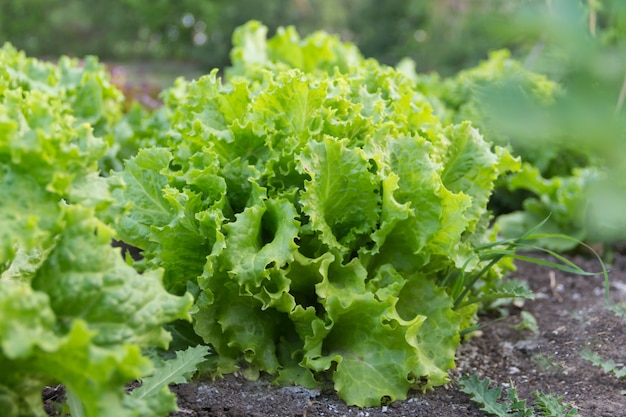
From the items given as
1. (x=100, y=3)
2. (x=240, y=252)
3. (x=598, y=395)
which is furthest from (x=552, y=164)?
(x=100, y=3)

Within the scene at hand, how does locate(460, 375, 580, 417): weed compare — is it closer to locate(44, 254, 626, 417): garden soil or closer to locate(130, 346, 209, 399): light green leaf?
locate(44, 254, 626, 417): garden soil

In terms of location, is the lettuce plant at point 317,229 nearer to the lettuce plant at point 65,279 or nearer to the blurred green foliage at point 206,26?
the lettuce plant at point 65,279

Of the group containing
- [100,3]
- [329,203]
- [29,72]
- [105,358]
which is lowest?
[105,358]

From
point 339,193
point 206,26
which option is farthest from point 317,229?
point 206,26

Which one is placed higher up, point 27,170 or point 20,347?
point 27,170

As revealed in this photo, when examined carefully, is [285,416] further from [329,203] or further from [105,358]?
[105,358]

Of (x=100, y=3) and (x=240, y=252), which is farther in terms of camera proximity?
(x=100, y=3)

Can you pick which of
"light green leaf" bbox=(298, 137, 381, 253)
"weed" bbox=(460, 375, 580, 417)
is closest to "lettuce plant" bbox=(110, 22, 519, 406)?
"light green leaf" bbox=(298, 137, 381, 253)
